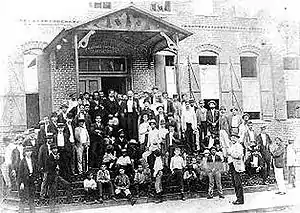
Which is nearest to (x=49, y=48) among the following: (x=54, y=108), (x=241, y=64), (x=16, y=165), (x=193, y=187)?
(x=54, y=108)

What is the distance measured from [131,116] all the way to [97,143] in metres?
1.26

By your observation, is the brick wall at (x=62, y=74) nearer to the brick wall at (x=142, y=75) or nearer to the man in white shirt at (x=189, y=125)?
the brick wall at (x=142, y=75)

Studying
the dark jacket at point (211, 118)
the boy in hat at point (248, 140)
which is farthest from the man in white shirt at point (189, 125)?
the boy in hat at point (248, 140)

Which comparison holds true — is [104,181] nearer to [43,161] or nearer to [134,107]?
[43,161]

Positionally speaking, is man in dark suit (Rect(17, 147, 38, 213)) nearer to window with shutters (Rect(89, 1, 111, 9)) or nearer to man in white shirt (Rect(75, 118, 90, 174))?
man in white shirt (Rect(75, 118, 90, 174))

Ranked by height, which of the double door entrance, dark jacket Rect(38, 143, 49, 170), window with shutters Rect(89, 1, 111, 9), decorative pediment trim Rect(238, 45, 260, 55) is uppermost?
window with shutters Rect(89, 1, 111, 9)

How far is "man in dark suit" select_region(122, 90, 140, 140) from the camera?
1239 centimetres

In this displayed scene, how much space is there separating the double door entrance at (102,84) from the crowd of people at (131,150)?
2.05 meters

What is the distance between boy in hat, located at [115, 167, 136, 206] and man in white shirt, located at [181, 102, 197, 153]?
2.51 metres

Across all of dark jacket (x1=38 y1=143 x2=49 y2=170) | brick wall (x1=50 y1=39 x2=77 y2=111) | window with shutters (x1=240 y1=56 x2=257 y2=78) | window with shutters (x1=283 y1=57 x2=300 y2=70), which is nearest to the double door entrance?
brick wall (x1=50 y1=39 x2=77 y2=111)

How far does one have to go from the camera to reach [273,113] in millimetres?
16578

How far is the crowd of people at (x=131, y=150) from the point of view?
10.4 m

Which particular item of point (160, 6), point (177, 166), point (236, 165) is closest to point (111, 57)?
point (160, 6)

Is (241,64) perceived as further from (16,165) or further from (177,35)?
(16,165)
